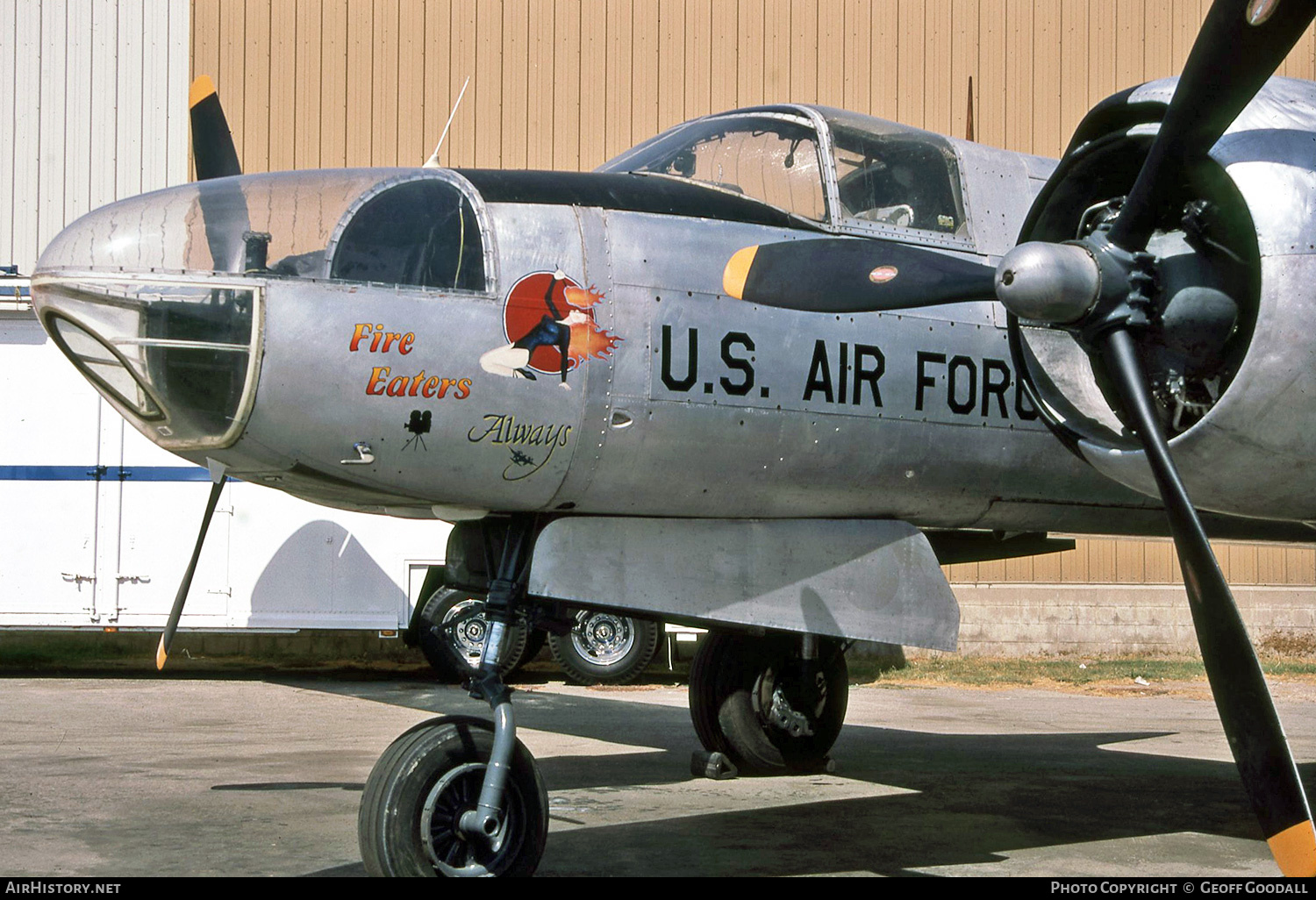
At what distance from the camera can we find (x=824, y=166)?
7.15 metres

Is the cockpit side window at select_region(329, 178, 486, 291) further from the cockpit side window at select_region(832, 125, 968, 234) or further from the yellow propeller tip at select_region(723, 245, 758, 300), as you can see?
the cockpit side window at select_region(832, 125, 968, 234)

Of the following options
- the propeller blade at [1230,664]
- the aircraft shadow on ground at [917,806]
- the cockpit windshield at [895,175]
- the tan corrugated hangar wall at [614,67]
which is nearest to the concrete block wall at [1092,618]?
the tan corrugated hangar wall at [614,67]

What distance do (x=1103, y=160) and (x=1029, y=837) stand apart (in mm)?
3586

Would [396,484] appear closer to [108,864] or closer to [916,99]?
[108,864]

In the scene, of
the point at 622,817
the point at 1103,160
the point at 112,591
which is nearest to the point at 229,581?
the point at 112,591

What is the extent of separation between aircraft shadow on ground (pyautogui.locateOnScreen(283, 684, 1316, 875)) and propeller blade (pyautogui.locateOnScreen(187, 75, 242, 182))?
4.14m

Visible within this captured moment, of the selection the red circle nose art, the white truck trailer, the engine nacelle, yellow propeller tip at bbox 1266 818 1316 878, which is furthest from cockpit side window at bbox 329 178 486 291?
the white truck trailer

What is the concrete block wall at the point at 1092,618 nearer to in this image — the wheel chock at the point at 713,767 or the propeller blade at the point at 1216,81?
the wheel chock at the point at 713,767

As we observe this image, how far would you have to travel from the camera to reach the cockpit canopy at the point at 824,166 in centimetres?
709

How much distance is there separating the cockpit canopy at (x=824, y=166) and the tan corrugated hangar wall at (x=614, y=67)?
13.0 meters

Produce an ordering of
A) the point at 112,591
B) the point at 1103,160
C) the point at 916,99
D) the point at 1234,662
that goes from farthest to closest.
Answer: the point at 916,99
the point at 112,591
the point at 1103,160
the point at 1234,662

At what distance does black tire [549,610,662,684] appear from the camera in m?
16.6

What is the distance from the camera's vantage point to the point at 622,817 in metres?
7.88

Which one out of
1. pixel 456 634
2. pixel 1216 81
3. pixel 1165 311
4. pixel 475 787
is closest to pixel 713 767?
pixel 475 787
